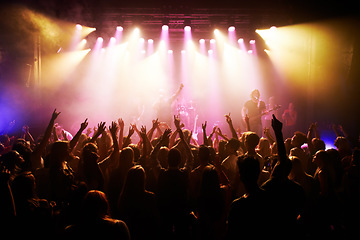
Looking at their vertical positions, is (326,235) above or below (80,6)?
below

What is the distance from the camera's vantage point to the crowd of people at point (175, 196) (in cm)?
191

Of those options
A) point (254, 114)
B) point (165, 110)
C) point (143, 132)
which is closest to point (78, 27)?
point (165, 110)

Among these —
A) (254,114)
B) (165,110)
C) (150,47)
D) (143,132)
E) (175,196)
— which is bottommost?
(175,196)

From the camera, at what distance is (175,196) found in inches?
107

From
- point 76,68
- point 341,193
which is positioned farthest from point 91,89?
point 341,193

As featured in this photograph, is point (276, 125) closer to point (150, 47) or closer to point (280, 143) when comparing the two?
point (280, 143)

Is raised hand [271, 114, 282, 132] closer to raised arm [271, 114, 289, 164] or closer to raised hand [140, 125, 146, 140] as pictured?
raised arm [271, 114, 289, 164]

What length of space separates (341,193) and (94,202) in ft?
9.37

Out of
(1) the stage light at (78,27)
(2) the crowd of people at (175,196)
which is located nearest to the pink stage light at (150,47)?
(1) the stage light at (78,27)

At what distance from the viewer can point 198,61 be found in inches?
540

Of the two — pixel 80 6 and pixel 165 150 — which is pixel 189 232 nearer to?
pixel 165 150

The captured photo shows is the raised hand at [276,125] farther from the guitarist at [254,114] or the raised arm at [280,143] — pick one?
the guitarist at [254,114]

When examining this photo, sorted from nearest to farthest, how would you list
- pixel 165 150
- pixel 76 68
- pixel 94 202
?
pixel 94 202, pixel 165 150, pixel 76 68

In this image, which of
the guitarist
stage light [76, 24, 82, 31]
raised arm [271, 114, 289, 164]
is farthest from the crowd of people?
stage light [76, 24, 82, 31]
